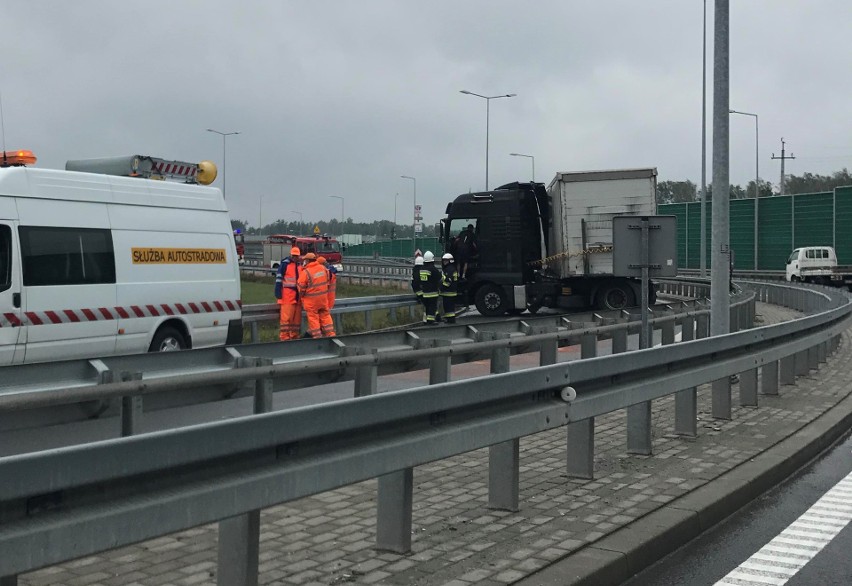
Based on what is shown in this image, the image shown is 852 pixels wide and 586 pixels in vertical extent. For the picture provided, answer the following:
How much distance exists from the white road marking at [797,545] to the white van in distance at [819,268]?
47022 millimetres

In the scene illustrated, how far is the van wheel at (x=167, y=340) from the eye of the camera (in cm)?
1393

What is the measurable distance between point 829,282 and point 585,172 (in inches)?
1111

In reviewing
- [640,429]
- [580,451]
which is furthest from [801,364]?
[580,451]

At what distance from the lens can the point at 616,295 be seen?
30312mm

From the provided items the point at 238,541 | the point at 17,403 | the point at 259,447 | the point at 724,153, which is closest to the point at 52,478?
the point at 259,447

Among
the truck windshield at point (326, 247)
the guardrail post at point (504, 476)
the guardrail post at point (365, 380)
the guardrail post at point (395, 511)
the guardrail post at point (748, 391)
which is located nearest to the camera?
the guardrail post at point (395, 511)

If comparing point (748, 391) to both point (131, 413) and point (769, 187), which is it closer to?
point (131, 413)

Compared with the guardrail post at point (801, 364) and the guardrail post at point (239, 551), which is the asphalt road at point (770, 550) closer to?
the guardrail post at point (239, 551)

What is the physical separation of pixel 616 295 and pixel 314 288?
1337 centimetres

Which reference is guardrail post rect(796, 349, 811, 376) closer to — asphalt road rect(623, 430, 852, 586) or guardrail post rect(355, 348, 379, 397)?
asphalt road rect(623, 430, 852, 586)

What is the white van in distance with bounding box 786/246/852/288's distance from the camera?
172 ft

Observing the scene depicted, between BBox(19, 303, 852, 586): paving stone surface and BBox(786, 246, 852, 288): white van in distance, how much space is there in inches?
1781

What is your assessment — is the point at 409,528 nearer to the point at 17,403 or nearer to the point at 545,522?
the point at 545,522

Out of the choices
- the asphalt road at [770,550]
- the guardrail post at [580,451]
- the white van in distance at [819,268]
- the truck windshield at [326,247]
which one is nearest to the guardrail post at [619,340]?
the asphalt road at [770,550]
